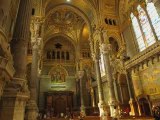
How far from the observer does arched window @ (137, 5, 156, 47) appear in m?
13.6

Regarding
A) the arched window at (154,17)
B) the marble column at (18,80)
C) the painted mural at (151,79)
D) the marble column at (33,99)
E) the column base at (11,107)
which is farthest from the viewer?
the arched window at (154,17)

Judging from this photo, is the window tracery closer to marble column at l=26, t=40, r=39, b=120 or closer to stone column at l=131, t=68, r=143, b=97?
stone column at l=131, t=68, r=143, b=97

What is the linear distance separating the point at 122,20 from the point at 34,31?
1036 cm

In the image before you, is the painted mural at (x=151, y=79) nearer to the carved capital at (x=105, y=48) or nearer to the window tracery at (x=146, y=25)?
the window tracery at (x=146, y=25)

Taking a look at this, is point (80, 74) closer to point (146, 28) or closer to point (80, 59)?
point (80, 59)

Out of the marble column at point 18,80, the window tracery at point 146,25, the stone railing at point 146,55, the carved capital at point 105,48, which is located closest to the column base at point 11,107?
the marble column at point 18,80

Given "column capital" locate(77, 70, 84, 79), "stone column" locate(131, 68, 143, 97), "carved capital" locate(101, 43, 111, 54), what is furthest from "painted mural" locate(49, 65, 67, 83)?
"stone column" locate(131, 68, 143, 97)

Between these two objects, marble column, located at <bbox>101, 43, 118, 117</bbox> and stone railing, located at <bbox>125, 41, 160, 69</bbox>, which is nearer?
stone railing, located at <bbox>125, 41, 160, 69</bbox>

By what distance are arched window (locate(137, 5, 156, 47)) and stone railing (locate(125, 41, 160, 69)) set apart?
1124mm

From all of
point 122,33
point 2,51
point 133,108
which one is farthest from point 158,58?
point 2,51

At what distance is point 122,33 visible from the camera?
723 inches

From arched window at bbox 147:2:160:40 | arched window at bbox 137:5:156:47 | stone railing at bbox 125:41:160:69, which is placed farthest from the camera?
arched window at bbox 137:5:156:47

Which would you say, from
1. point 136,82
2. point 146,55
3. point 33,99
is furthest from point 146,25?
point 33,99

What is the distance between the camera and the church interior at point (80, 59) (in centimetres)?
543
